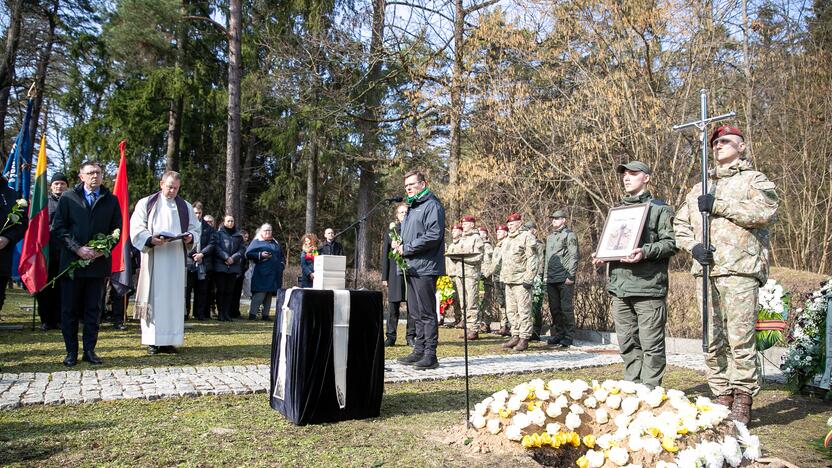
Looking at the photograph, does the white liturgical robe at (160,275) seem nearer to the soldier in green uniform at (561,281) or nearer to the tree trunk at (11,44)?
the soldier in green uniform at (561,281)

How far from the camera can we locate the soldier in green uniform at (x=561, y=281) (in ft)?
31.7

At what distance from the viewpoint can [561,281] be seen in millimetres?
9734

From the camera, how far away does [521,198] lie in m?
16.2

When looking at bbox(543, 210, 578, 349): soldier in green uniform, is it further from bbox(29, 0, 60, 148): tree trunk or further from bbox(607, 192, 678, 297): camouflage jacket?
bbox(29, 0, 60, 148): tree trunk

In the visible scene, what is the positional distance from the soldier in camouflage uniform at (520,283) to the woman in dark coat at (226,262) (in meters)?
5.85

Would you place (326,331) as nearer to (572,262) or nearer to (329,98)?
(572,262)

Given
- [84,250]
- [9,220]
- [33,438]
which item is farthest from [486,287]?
[33,438]

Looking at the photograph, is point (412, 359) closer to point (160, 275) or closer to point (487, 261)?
point (160, 275)

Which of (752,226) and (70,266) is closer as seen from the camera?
(752,226)

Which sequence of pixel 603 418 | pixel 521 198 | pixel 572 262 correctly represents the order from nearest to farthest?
pixel 603 418 → pixel 572 262 → pixel 521 198

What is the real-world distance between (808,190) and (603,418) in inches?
629

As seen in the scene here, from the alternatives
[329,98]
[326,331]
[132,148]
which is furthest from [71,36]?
[326,331]

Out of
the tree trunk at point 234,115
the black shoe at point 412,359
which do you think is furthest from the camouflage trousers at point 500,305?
the tree trunk at point 234,115

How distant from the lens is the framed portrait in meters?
4.98
